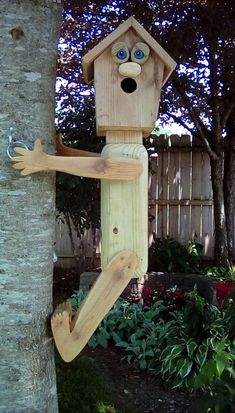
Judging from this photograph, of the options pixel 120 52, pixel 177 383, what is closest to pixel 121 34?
pixel 120 52

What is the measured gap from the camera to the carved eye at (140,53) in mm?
1946

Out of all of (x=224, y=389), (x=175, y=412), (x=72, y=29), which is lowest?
(x=175, y=412)

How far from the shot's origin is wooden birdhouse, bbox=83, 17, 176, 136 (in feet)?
6.33

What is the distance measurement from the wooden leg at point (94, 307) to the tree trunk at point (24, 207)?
89 millimetres

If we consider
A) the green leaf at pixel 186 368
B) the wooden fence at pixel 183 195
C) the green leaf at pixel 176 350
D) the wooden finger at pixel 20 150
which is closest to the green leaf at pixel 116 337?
the green leaf at pixel 176 350

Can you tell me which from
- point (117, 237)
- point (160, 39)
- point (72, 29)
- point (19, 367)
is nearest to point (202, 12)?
point (160, 39)

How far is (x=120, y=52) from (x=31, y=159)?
0.50 meters

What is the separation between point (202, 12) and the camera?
5.09 metres

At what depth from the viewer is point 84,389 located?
3494 millimetres

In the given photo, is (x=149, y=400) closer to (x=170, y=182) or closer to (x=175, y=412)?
(x=175, y=412)

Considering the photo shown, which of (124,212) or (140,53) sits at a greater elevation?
(140,53)

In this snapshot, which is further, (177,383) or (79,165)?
(177,383)

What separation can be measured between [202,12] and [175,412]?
3.50 metres

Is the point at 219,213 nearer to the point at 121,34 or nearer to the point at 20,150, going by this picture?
the point at 121,34
